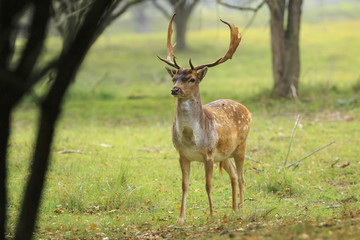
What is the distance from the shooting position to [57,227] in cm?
710

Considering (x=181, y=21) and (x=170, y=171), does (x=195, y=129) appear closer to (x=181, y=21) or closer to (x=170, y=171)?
(x=170, y=171)

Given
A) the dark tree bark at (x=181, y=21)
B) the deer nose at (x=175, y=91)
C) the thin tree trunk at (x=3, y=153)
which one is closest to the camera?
the thin tree trunk at (x=3, y=153)

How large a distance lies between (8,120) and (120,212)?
3668 mm

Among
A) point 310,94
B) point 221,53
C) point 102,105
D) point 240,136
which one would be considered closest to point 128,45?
point 221,53

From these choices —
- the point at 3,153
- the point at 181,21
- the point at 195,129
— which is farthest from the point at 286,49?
the point at 181,21

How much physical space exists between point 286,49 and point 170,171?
26.5 feet

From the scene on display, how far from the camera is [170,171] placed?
10328 mm

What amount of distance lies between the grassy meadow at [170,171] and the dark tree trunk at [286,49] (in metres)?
0.50

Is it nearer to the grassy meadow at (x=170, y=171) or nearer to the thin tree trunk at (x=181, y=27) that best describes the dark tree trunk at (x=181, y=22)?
the thin tree trunk at (x=181, y=27)

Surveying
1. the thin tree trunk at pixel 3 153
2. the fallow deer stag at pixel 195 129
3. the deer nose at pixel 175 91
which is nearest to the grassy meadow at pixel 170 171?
the thin tree trunk at pixel 3 153

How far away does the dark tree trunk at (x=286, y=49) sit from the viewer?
54.1 feet

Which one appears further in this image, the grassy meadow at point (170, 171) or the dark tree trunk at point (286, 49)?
the dark tree trunk at point (286, 49)

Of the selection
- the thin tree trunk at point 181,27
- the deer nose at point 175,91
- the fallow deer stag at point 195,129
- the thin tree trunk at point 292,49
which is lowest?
the thin tree trunk at point 181,27

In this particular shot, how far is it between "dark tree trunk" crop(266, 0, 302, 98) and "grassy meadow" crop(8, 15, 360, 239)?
505mm
